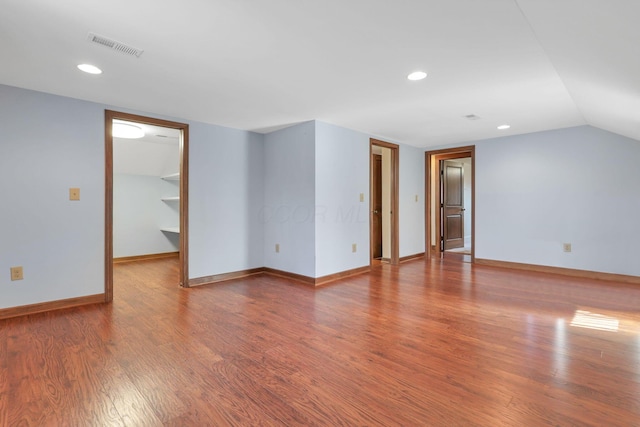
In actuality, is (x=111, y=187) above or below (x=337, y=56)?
below

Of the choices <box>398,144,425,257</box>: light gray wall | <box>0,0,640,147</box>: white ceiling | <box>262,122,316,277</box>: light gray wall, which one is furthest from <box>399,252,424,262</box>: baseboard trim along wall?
<box>0,0,640,147</box>: white ceiling

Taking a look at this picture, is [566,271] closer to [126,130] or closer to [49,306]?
[49,306]

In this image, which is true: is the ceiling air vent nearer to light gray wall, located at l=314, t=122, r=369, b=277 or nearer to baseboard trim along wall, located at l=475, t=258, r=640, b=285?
light gray wall, located at l=314, t=122, r=369, b=277

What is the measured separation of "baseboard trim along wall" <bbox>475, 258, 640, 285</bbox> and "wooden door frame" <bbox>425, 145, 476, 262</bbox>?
13.5 inches

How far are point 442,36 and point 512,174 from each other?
12.7 feet

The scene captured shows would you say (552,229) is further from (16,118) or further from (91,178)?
(16,118)

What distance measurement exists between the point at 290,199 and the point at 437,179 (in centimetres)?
378

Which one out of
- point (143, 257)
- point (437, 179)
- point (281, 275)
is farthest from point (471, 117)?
point (143, 257)

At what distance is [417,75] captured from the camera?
8.63ft

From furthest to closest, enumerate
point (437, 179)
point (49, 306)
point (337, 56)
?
point (437, 179) < point (49, 306) < point (337, 56)

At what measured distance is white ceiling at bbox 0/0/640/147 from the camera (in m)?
1.73

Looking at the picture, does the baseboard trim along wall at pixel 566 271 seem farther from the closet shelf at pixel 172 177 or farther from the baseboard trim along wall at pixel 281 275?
the closet shelf at pixel 172 177

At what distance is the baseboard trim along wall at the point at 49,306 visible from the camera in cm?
288

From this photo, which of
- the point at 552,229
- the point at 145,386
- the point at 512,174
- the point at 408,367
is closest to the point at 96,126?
the point at 145,386
